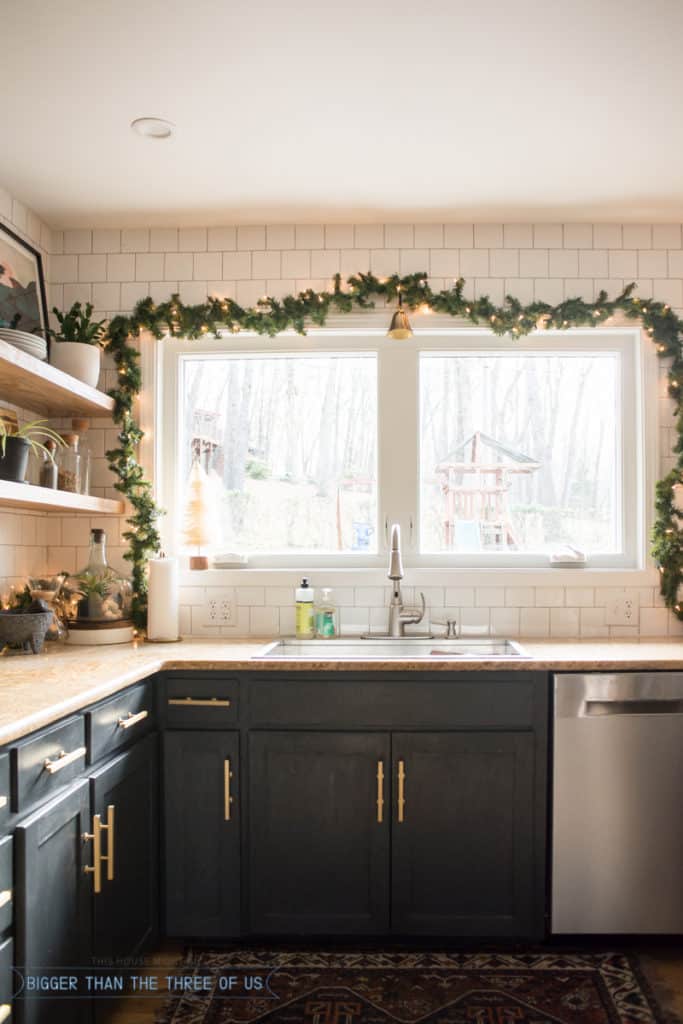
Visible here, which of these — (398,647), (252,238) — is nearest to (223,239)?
(252,238)

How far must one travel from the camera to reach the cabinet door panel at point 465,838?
236 cm

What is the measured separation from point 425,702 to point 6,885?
1310 millimetres

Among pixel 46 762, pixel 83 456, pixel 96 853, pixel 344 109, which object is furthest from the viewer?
pixel 83 456

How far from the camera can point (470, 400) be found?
317cm

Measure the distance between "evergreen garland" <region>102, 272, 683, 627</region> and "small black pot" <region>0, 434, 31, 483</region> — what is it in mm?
703

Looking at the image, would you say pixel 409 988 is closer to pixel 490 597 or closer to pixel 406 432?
pixel 490 597

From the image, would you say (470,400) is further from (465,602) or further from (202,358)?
(202,358)

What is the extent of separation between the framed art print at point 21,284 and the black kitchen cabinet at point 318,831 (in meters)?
1.75

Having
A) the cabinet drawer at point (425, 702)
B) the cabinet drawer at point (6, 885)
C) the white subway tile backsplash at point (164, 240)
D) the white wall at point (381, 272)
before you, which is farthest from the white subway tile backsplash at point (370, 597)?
the cabinet drawer at point (6, 885)

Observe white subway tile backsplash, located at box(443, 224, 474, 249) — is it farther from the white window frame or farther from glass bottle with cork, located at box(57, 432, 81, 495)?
glass bottle with cork, located at box(57, 432, 81, 495)

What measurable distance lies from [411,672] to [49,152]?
2.15m

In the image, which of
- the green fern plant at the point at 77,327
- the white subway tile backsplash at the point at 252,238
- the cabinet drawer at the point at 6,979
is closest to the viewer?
the cabinet drawer at the point at 6,979

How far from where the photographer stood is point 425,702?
2.38 metres

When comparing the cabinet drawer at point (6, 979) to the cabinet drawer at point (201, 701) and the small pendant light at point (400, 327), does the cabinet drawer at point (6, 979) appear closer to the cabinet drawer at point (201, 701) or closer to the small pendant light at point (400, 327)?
the cabinet drawer at point (201, 701)
